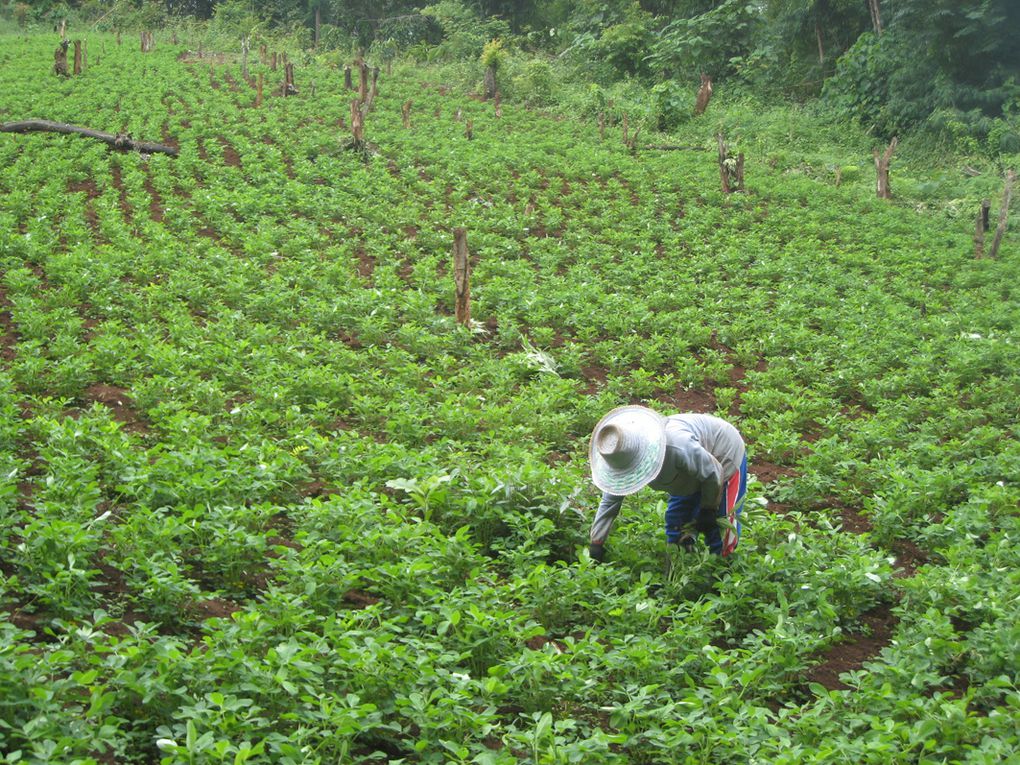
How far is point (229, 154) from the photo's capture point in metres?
20.9

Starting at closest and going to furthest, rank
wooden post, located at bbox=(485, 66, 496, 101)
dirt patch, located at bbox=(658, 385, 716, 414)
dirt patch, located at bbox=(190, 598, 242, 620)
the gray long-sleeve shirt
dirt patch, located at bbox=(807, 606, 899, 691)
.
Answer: dirt patch, located at bbox=(190, 598, 242, 620) → dirt patch, located at bbox=(807, 606, 899, 691) → the gray long-sleeve shirt → dirt patch, located at bbox=(658, 385, 716, 414) → wooden post, located at bbox=(485, 66, 496, 101)

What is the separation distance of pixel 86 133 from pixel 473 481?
1821 centimetres

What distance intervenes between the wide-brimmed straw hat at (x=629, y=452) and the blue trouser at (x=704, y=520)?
606mm

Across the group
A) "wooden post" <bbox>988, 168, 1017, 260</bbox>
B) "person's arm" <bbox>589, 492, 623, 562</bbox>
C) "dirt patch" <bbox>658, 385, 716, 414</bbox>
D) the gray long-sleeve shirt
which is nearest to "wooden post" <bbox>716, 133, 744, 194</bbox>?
"wooden post" <bbox>988, 168, 1017, 260</bbox>

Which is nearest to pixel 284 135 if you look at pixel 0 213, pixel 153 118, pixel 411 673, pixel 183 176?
pixel 153 118

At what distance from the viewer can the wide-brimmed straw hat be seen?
16.6 feet

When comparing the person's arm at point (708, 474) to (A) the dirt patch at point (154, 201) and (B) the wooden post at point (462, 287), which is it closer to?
(B) the wooden post at point (462, 287)

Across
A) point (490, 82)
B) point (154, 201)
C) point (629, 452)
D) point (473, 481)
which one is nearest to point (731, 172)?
point (154, 201)

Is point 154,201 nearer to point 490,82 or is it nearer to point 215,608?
point 215,608

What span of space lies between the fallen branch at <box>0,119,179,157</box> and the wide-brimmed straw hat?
17.6 meters

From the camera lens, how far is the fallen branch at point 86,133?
20.1 metres

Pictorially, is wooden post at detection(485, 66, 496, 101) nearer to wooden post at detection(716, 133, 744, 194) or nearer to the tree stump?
wooden post at detection(716, 133, 744, 194)

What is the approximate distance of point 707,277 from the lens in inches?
597

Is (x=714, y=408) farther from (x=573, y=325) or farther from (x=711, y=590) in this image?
(x=711, y=590)
